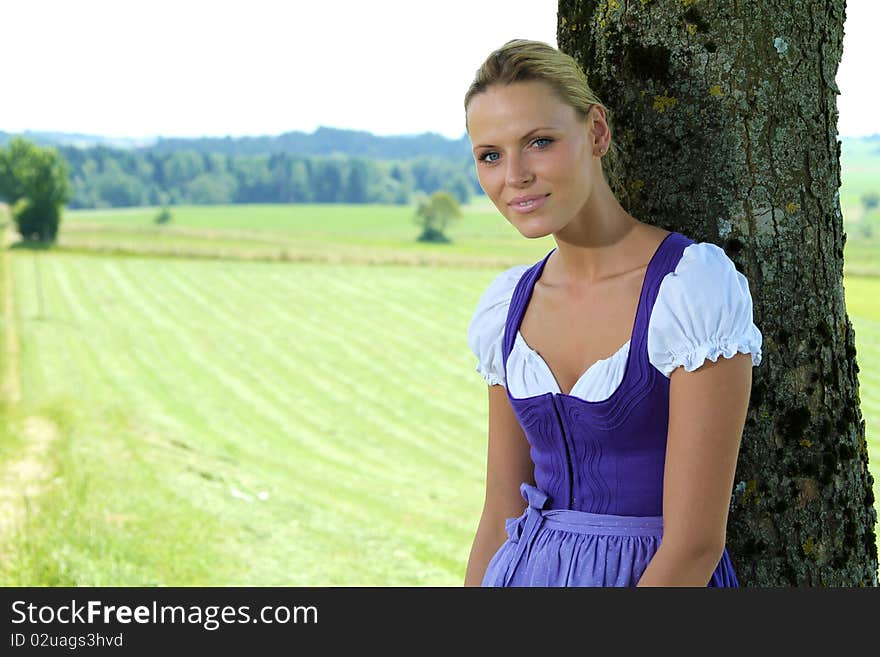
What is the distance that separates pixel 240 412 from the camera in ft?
60.5

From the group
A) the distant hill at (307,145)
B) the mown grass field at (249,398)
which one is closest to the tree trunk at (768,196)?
the mown grass field at (249,398)

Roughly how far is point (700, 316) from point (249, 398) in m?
18.5

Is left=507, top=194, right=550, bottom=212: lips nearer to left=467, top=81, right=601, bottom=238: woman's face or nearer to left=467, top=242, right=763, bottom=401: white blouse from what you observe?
left=467, top=81, right=601, bottom=238: woman's face

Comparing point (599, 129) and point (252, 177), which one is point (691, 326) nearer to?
point (599, 129)

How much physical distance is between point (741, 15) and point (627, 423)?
90 centimetres

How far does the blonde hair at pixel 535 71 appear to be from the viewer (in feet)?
5.01

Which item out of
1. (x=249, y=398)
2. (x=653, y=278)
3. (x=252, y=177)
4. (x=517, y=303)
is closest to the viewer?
(x=653, y=278)

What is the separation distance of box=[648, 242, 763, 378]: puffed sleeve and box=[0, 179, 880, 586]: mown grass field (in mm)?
2204

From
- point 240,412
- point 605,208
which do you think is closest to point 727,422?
point 605,208

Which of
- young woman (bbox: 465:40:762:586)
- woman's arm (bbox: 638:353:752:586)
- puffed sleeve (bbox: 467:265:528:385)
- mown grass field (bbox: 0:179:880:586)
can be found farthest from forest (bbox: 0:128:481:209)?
woman's arm (bbox: 638:353:752:586)

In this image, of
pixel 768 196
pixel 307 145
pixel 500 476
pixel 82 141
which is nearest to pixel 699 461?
pixel 500 476

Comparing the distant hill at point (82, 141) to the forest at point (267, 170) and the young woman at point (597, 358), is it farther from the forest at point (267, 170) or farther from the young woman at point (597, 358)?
the young woman at point (597, 358)

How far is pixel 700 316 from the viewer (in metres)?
1.42
